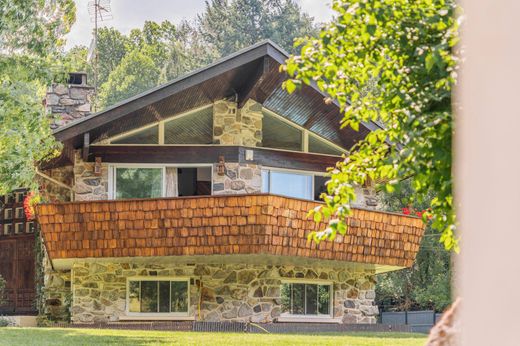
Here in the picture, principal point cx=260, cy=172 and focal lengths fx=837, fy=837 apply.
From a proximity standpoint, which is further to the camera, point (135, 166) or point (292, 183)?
point (292, 183)

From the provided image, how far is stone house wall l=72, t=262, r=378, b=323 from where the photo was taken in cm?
1731

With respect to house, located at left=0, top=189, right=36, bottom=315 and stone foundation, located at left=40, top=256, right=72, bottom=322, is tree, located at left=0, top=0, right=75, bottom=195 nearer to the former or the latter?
stone foundation, located at left=40, top=256, right=72, bottom=322

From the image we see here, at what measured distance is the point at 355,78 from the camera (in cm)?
545

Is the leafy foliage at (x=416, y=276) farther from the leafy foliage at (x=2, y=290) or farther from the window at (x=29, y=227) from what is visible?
the leafy foliage at (x=2, y=290)

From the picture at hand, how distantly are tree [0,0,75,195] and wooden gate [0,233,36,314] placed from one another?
829 cm

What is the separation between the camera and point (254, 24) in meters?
57.1

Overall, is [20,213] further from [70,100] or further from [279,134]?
[279,134]

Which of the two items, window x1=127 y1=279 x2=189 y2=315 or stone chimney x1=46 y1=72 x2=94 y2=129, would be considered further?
stone chimney x1=46 y1=72 x2=94 y2=129

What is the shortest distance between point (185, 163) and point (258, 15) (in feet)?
135

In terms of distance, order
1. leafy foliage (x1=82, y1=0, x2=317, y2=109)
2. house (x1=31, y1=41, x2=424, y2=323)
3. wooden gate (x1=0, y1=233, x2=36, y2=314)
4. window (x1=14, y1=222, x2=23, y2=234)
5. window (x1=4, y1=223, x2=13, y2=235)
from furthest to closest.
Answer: leafy foliage (x1=82, y1=0, x2=317, y2=109), window (x1=4, y1=223, x2=13, y2=235), window (x1=14, y1=222, x2=23, y2=234), wooden gate (x1=0, y1=233, x2=36, y2=314), house (x1=31, y1=41, x2=424, y2=323)

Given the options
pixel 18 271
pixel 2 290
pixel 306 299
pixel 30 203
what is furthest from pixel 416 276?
pixel 30 203

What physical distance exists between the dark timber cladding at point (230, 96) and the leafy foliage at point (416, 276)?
36.3ft

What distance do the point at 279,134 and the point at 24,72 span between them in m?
6.40

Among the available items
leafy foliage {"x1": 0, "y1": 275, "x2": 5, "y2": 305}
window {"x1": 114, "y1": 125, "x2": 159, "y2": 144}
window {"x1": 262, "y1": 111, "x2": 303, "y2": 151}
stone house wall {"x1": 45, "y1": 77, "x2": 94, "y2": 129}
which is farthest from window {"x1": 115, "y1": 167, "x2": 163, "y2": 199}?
leafy foliage {"x1": 0, "y1": 275, "x2": 5, "y2": 305}
